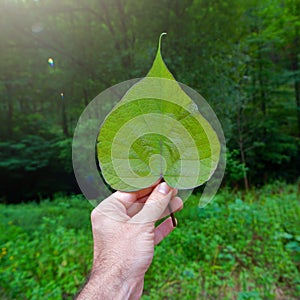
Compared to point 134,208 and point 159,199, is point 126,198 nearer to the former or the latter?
point 134,208

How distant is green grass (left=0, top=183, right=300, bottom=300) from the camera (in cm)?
176

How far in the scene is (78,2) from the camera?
4316 mm

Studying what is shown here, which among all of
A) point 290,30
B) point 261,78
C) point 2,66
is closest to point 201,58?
point 261,78

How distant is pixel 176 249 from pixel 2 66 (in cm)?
451

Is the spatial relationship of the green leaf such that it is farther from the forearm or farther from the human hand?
the forearm

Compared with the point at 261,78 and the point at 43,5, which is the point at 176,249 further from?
the point at 43,5

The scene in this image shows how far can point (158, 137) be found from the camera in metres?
0.28

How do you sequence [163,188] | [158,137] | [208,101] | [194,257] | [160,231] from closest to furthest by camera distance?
[158,137] < [163,188] < [160,231] < [208,101] < [194,257]

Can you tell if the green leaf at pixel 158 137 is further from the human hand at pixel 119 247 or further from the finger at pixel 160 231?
the finger at pixel 160 231

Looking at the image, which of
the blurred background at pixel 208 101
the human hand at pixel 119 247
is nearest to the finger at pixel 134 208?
the human hand at pixel 119 247

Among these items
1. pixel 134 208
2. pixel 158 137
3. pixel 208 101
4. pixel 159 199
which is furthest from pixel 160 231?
pixel 208 101

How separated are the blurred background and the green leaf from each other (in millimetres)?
1639

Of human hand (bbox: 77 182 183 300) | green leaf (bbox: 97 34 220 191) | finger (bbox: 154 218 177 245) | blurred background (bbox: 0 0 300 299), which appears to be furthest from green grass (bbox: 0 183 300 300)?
green leaf (bbox: 97 34 220 191)

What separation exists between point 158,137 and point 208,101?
184 cm
